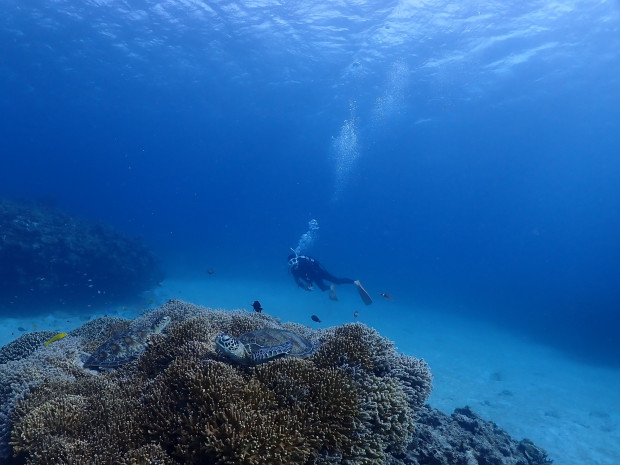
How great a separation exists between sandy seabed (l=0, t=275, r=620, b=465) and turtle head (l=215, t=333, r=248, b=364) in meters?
12.9

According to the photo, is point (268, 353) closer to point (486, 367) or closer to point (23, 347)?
point (23, 347)

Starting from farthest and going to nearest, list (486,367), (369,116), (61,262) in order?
(369,116)
(61,262)
(486,367)

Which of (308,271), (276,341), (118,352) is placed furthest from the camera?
(308,271)

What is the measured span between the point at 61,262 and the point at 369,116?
47453 mm

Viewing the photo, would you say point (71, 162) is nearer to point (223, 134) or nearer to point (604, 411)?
point (223, 134)

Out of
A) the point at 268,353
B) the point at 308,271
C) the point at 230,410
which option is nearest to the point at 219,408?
the point at 230,410

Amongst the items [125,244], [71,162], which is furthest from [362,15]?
[71,162]

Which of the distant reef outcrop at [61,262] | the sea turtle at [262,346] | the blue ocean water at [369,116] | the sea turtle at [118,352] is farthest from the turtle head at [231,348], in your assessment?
the blue ocean water at [369,116]

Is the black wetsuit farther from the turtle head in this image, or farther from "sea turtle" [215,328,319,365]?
the turtle head

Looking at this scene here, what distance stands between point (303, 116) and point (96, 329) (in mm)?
53925

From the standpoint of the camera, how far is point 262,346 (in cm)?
546

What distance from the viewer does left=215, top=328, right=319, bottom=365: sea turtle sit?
184 inches

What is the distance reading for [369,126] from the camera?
65750 mm

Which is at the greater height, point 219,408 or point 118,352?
point 118,352
